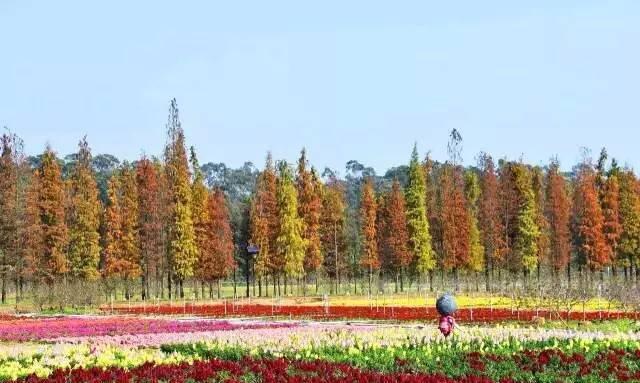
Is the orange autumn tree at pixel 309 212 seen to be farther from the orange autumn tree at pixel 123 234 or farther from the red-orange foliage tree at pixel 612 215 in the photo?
the red-orange foliage tree at pixel 612 215

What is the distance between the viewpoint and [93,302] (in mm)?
50406

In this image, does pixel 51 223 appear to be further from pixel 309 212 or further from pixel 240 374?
pixel 240 374

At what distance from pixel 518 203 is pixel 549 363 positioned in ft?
154

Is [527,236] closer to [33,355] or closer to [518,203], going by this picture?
[518,203]

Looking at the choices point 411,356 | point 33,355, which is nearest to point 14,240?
point 33,355

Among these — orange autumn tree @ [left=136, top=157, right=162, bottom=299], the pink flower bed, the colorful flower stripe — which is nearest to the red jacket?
the colorful flower stripe

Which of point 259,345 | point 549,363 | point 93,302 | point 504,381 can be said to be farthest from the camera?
point 93,302

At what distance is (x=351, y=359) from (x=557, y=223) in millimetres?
48762

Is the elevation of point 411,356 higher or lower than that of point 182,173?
lower

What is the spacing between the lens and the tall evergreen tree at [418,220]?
5809 centimetres

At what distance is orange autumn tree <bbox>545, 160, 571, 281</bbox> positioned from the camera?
5950cm

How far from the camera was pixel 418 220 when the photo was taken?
Result: 2318 inches

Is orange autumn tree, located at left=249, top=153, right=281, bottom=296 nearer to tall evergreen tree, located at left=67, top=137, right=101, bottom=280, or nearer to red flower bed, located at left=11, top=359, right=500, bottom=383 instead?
tall evergreen tree, located at left=67, top=137, right=101, bottom=280

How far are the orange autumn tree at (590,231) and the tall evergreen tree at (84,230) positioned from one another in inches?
1277
